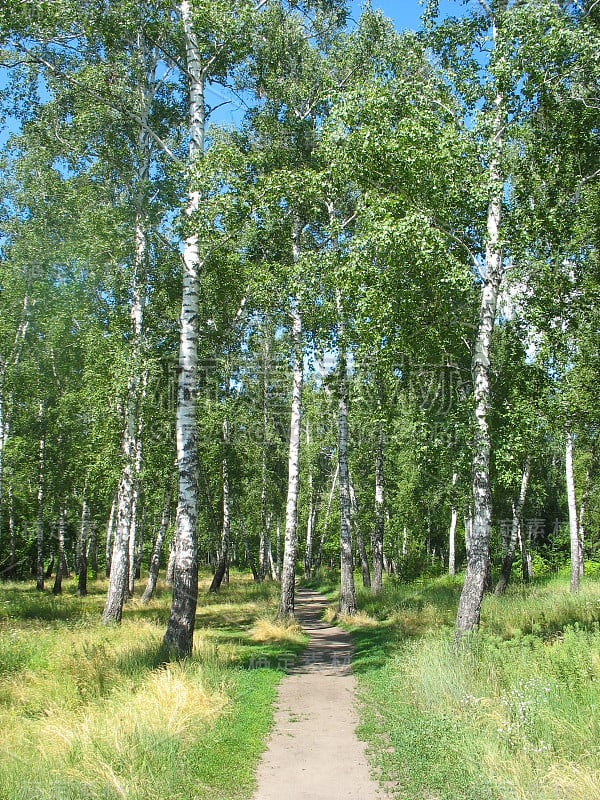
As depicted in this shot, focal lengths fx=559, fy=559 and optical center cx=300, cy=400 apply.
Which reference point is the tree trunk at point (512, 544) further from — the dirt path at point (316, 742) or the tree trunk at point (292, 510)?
the dirt path at point (316, 742)

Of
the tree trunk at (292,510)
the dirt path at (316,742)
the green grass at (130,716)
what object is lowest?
the dirt path at (316,742)

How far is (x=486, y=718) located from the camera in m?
6.12

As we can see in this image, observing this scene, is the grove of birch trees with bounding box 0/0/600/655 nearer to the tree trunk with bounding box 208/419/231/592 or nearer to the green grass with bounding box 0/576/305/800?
the tree trunk with bounding box 208/419/231/592

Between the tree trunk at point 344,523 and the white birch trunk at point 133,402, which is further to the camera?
the tree trunk at point 344,523

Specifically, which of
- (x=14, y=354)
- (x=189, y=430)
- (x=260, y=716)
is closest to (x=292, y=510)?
(x=189, y=430)

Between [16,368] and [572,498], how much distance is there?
21.3 m

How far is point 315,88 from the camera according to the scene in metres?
17.1

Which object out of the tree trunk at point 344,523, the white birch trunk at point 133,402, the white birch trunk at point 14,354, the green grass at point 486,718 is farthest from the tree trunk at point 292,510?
the white birch trunk at point 14,354

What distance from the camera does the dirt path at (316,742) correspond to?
5.55 metres

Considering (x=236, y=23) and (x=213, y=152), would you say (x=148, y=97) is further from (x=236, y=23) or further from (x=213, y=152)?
(x=213, y=152)

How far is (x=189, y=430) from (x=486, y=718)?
20.6 feet

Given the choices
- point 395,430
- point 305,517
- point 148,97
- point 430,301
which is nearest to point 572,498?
point 395,430

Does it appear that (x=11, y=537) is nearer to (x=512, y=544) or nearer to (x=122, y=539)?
(x=122, y=539)

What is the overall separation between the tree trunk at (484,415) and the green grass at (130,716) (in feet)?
12.1
